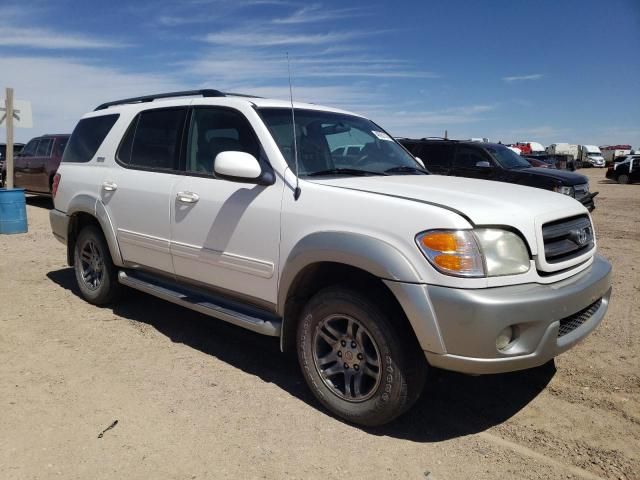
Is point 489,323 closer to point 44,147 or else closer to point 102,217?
point 102,217

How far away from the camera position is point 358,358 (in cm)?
321

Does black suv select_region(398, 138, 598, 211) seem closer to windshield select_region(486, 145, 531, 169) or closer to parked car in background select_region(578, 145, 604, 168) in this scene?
windshield select_region(486, 145, 531, 169)

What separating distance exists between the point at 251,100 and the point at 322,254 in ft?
4.91

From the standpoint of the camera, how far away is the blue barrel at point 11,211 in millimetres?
10008

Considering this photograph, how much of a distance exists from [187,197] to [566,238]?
8.33 feet

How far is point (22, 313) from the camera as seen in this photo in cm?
529

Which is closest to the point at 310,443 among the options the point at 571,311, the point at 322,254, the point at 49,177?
the point at 322,254

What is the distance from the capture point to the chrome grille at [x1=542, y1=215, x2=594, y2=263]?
306cm

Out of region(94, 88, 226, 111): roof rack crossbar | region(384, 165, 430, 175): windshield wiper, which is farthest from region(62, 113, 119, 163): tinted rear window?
region(384, 165, 430, 175): windshield wiper

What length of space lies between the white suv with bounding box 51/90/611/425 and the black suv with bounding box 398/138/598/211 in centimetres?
692

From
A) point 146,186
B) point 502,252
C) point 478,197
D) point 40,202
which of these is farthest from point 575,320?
point 40,202

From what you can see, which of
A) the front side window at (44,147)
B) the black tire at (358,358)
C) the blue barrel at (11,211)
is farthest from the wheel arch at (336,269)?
the front side window at (44,147)

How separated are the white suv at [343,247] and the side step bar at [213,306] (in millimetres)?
14

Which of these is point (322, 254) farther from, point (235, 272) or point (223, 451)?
point (223, 451)
